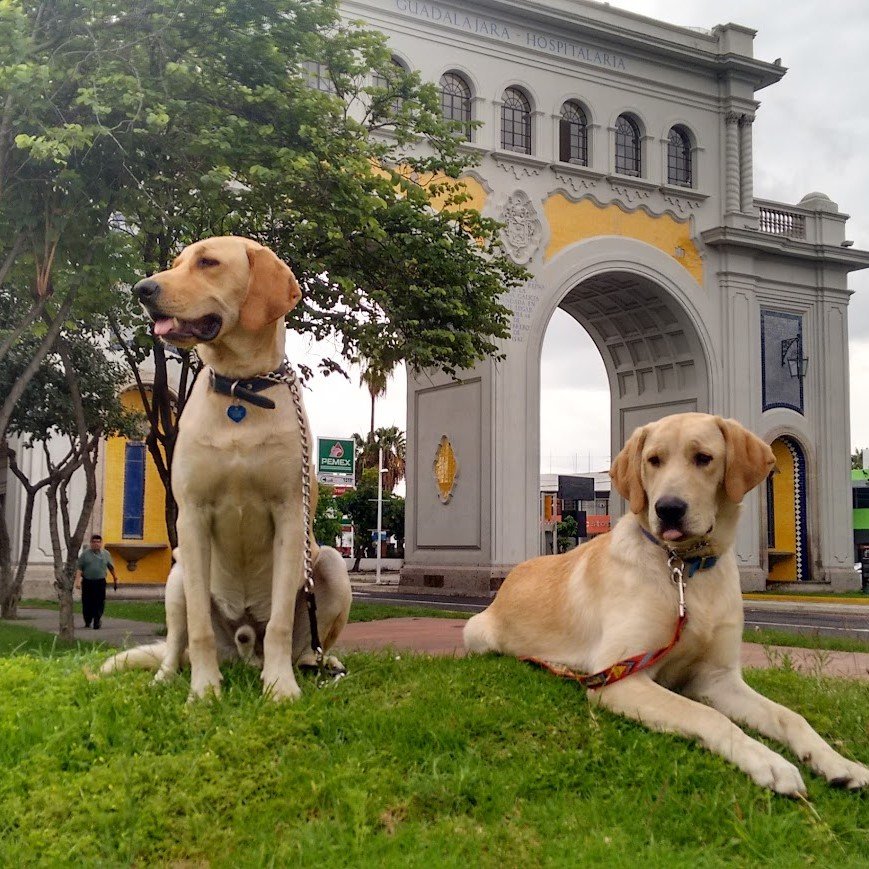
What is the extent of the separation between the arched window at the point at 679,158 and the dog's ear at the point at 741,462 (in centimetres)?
2783

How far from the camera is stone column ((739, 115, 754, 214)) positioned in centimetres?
3134

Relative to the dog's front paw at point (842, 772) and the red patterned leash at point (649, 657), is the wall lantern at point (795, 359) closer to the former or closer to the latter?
the red patterned leash at point (649, 657)

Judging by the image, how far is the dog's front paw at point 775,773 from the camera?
3.68 metres

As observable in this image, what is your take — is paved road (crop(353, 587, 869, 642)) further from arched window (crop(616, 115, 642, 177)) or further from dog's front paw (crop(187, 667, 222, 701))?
arched window (crop(616, 115, 642, 177))

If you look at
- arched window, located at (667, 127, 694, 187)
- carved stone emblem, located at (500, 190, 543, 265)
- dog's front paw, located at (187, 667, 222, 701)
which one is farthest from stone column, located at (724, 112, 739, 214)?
dog's front paw, located at (187, 667, 222, 701)

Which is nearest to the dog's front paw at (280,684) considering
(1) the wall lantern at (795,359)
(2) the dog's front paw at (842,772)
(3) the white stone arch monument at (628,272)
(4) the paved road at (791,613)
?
(2) the dog's front paw at (842,772)

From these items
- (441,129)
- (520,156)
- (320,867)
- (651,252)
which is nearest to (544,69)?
(520,156)

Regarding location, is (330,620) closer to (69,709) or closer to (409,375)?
(69,709)

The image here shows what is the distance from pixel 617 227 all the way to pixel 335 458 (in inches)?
453

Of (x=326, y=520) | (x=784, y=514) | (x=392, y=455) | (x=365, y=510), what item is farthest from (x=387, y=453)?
(x=784, y=514)

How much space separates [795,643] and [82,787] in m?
9.81

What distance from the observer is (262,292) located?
4121mm

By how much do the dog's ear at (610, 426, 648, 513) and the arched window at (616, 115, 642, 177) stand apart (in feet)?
87.2

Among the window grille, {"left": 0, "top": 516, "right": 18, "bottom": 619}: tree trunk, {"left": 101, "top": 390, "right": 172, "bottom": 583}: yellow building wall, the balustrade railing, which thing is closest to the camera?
{"left": 0, "top": 516, "right": 18, "bottom": 619}: tree trunk
